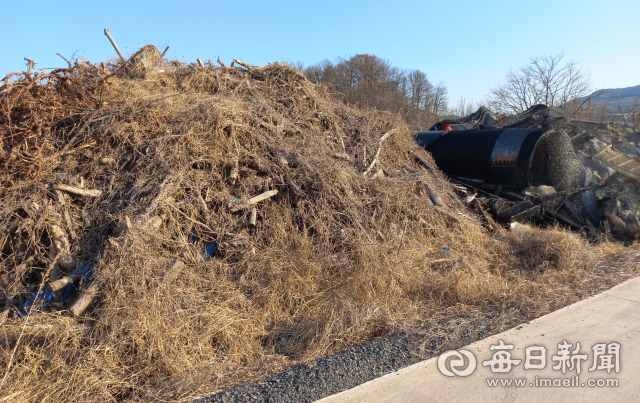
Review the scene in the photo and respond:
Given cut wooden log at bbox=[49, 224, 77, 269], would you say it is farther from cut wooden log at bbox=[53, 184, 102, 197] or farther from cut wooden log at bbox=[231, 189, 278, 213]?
cut wooden log at bbox=[231, 189, 278, 213]

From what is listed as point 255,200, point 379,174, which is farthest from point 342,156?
point 255,200

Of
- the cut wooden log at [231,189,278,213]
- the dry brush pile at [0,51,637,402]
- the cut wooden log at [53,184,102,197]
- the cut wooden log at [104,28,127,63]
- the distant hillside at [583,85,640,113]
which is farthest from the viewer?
the distant hillside at [583,85,640,113]

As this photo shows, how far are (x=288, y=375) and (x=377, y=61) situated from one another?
45.2 meters

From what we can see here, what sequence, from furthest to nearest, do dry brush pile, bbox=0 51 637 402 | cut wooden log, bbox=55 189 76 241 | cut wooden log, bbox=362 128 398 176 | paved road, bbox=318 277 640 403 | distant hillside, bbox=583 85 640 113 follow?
1. distant hillside, bbox=583 85 640 113
2. cut wooden log, bbox=362 128 398 176
3. cut wooden log, bbox=55 189 76 241
4. dry brush pile, bbox=0 51 637 402
5. paved road, bbox=318 277 640 403

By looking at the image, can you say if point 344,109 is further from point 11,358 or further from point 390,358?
point 11,358

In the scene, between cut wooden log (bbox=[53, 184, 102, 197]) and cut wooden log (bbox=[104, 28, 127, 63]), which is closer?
cut wooden log (bbox=[53, 184, 102, 197])

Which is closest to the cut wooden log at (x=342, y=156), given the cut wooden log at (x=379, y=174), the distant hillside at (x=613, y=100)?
the cut wooden log at (x=379, y=174)

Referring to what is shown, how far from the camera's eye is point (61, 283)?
409 cm

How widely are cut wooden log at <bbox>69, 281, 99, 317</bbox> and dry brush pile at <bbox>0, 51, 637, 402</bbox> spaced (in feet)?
0.04

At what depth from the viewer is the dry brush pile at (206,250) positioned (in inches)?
137

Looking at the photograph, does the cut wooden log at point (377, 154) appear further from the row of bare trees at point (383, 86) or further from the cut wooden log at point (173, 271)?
the row of bare trees at point (383, 86)

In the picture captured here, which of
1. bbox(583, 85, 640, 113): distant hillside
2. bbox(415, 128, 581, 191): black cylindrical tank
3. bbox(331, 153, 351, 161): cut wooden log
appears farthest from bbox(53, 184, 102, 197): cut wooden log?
bbox(583, 85, 640, 113): distant hillside

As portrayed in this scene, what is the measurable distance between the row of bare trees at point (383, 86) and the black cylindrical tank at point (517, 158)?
74.0 ft

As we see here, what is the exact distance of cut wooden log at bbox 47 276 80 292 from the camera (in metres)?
4.03
